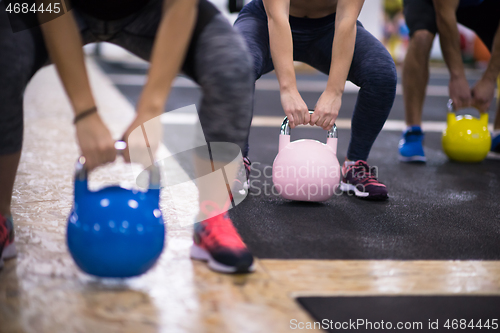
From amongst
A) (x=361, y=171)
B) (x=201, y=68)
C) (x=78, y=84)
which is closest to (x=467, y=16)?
(x=361, y=171)

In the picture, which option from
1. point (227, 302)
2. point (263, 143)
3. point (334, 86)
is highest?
point (334, 86)

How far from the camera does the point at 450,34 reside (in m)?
2.43

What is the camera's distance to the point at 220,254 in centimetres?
116

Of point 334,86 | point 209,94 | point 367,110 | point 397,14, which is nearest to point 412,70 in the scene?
point 367,110

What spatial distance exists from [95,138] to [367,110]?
1175mm

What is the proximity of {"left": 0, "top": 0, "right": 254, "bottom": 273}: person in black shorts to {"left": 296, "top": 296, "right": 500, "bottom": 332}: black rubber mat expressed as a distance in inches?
9.4

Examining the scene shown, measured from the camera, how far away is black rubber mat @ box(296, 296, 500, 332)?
3.17ft

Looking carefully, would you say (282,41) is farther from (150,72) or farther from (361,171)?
(150,72)

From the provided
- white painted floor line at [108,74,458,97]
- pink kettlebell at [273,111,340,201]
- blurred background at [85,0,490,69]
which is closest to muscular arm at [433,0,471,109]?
pink kettlebell at [273,111,340,201]

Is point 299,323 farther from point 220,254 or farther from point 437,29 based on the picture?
point 437,29

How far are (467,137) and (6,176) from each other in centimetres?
214

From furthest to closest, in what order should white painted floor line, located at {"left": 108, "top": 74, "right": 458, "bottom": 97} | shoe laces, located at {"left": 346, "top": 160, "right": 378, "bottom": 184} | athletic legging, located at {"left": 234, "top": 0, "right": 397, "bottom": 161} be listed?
white painted floor line, located at {"left": 108, "top": 74, "right": 458, "bottom": 97}, shoe laces, located at {"left": 346, "top": 160, "right": 378, "bottom": 184}, athletic legging, located at {"left": 234, "top": 0, "right": 397, "bottom": 161}

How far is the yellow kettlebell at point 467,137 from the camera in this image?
8.07ft

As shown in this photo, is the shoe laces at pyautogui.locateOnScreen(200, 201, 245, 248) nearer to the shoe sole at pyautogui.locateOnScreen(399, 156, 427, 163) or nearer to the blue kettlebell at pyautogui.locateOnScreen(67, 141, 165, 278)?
the blue kettlebell at pyautogui.locateOnScreen(67, 141, 165, 278)
